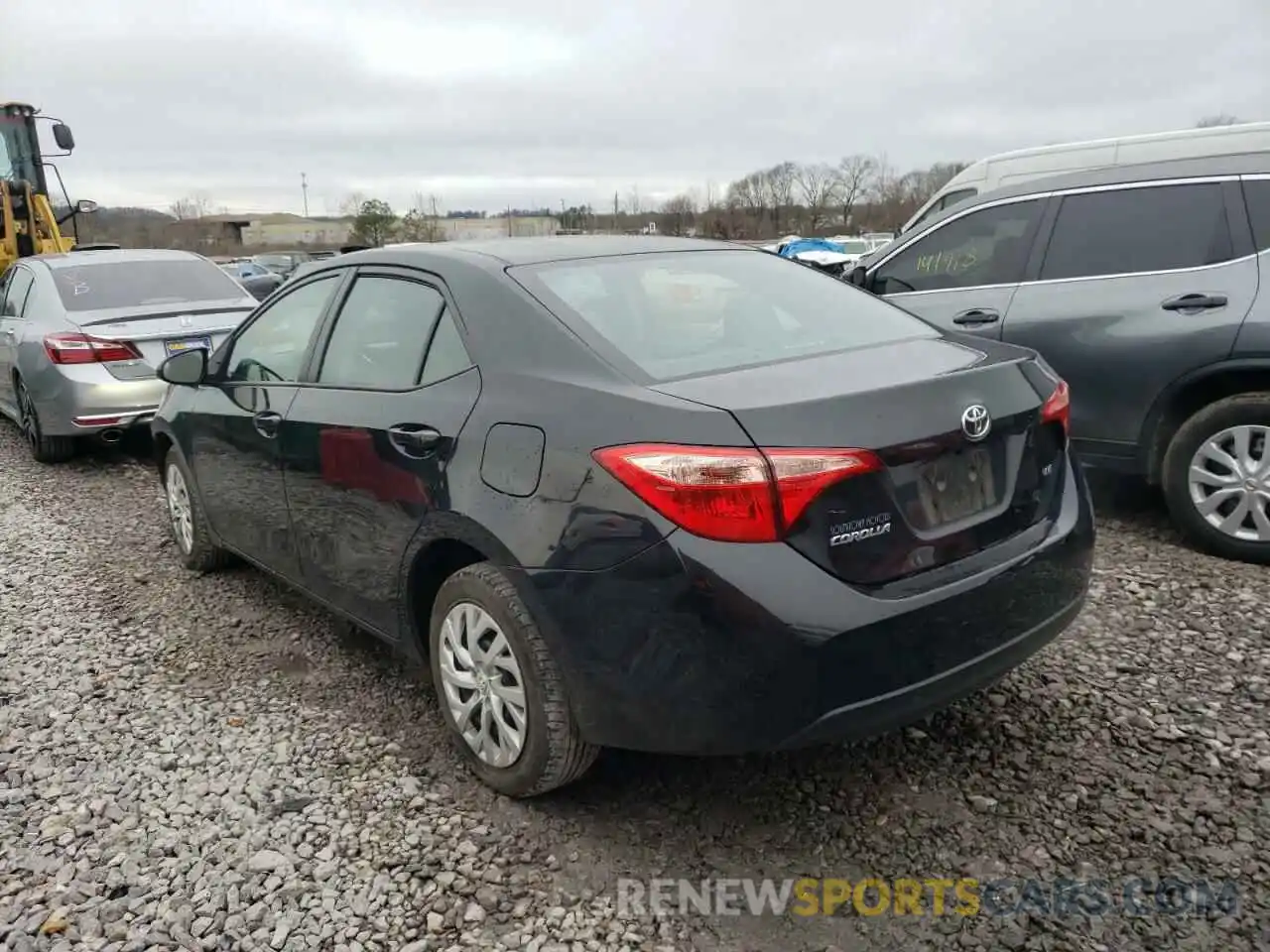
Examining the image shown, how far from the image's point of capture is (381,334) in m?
3.32

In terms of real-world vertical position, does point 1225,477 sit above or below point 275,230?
above

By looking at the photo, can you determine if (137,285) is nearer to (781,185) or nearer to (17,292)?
(17,292)

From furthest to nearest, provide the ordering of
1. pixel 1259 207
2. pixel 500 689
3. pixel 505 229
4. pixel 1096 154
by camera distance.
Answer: pixel 505 229
pixel 1096 154
pixel 1259 207
pixel 500 689

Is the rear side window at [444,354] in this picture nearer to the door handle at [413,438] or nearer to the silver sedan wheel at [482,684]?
the door handle at [413,438]

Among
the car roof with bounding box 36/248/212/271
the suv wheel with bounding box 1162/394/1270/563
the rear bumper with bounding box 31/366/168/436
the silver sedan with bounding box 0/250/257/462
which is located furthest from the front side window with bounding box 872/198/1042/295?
the car roof with bounding box 36/248/212/271

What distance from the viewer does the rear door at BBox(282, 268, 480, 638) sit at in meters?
2.88

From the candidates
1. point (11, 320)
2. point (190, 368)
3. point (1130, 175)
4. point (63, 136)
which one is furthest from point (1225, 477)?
point (63, 136)

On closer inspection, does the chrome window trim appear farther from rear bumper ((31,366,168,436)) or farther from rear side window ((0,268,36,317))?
rear side window ((0,268,36,317))

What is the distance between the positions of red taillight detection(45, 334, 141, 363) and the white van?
567 centimetres

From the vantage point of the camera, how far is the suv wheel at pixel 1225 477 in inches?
169

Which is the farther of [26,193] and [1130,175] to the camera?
[26,193]

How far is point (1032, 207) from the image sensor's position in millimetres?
5207

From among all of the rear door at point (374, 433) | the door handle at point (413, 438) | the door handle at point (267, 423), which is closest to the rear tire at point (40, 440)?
the door handle at point (267, 423)

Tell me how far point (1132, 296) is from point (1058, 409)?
226cm
